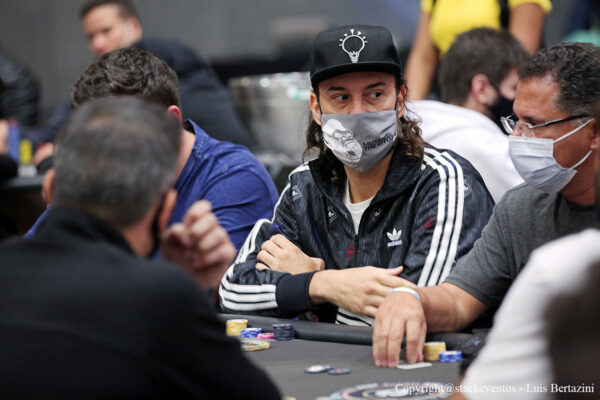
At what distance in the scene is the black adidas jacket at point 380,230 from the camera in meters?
2.80

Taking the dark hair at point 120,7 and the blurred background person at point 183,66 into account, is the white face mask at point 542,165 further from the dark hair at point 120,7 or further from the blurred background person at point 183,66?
the dark hair at point 120,7

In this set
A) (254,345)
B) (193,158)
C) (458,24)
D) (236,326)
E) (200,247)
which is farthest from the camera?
(458,24)

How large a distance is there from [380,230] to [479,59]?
155cm

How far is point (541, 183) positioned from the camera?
2.59 m

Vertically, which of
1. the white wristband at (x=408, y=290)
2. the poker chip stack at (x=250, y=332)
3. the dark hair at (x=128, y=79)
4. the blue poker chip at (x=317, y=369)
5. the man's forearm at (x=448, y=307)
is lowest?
the poker chip stack at (x=250, y=332)

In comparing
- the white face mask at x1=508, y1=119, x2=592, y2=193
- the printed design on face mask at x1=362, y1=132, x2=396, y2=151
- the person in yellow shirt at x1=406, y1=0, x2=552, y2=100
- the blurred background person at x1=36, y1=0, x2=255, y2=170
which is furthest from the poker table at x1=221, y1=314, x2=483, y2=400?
the blurred background person at x1=36, y1=0, x2=255, y2=170

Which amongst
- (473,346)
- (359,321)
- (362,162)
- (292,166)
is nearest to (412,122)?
(362,162)

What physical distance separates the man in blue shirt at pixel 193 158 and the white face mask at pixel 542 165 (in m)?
1.09

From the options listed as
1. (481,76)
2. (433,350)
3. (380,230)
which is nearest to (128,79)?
(380,230)

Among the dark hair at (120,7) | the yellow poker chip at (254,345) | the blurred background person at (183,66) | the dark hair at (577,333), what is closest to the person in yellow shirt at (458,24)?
the blurred background person at (183,66)

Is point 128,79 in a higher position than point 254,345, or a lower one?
higher

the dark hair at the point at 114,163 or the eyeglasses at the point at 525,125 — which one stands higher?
the dark hair at the point at 114,163

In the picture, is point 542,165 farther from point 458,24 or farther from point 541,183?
point 458,24

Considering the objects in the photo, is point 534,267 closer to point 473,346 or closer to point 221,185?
point 473,346
